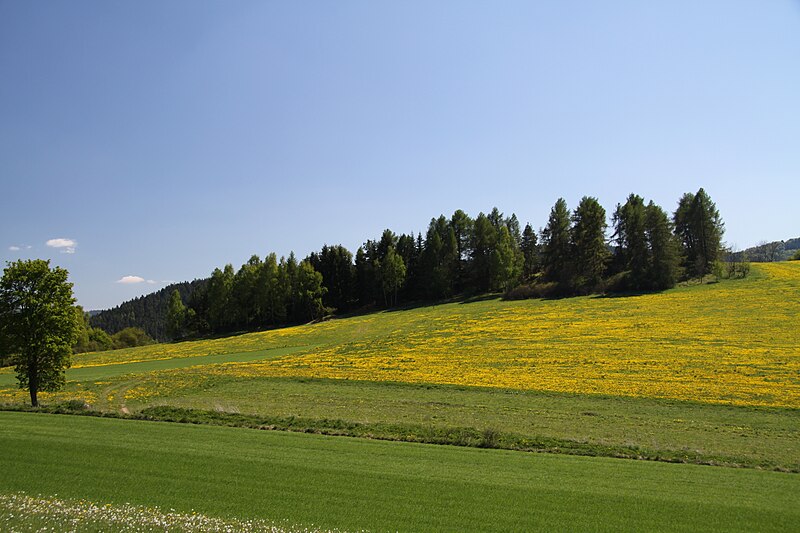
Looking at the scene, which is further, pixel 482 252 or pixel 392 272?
pixel 392 272

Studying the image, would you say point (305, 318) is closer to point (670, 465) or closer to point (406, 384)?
point (406, 384)

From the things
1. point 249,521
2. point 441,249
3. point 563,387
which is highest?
point 441,249

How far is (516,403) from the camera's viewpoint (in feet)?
92.0

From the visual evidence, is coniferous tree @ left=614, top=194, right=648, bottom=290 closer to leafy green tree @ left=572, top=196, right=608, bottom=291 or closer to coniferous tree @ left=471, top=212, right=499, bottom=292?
leafy green tree @ left=572, top=196, right=608, bottom=291

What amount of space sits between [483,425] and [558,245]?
78172mm

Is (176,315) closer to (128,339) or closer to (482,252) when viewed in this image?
(128,339)

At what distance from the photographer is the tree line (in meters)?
82.4

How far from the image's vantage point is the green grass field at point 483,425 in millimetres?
12469

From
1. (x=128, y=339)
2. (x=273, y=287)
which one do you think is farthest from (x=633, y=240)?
(x=128, y=339)

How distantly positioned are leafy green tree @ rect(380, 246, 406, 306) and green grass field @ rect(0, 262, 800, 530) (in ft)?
147

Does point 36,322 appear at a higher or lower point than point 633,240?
lower

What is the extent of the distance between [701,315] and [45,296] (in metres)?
66.9

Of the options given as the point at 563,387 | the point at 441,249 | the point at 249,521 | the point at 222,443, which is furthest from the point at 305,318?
the point at 249,521

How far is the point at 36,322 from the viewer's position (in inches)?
1126
